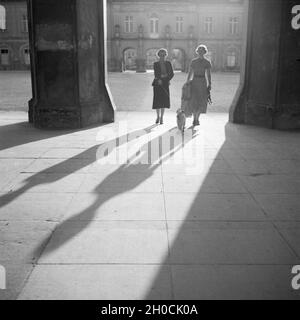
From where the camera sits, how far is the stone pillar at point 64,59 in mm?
9359

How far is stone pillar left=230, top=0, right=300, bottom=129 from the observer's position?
9.15 meters

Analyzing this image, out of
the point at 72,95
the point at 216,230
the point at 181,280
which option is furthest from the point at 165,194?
the point at 72,95

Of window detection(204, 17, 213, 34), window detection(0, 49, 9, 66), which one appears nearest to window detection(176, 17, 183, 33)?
window detection(204, 17, 213, 34)

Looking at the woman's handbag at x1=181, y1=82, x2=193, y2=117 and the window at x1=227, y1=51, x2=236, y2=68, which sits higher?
the window at x1=227, y1=51, x2=236, y2=68

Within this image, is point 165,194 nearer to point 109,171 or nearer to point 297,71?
point 109,171

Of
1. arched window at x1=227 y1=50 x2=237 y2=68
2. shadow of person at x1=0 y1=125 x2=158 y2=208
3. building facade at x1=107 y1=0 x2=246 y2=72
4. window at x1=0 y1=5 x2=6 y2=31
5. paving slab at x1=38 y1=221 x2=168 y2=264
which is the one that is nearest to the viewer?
paving slab at x1=38 y1=221 x2=168 y2=264

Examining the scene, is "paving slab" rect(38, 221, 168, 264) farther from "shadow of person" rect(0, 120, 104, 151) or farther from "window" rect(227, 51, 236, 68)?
"window" rect(227, 51, 236, 68)

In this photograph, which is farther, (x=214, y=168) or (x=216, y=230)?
(x=214, y=168)

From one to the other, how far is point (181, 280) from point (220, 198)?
6.26ft

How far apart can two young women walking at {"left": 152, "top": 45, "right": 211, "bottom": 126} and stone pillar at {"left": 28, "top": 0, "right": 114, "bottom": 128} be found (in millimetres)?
1577

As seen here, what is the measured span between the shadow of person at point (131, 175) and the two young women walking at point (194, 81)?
1.21 m

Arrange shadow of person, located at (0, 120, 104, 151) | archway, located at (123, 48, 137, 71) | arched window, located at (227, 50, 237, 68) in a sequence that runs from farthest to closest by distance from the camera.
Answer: archway, located at (123, 48, 137, 71), arched window, located at (227, 50, 237, 68), shadow of person, located at (0, 120, 104, 151)

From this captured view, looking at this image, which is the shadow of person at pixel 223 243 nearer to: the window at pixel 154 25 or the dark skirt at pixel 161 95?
the dark skirt at pixel 161 95

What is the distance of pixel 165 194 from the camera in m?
4.93
